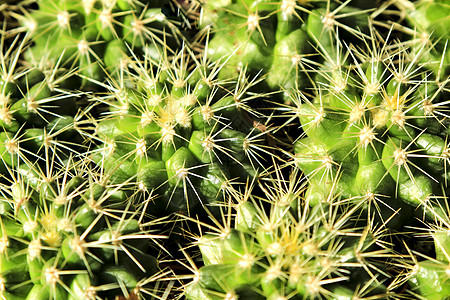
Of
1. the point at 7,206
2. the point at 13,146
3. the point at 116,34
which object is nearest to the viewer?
the point at 7,206

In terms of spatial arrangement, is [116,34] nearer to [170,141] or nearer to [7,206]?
[170,141]

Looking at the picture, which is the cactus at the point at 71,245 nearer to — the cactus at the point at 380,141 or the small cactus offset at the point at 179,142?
the small cactus offset at the point at 179,142

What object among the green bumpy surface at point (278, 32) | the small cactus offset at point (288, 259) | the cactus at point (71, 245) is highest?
the green bumpy surface at point (278, 32)

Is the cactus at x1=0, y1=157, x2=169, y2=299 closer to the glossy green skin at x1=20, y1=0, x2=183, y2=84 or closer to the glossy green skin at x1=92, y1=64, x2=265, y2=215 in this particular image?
the glossy green skin at x1=92, y1=64, x2=265, y2=215

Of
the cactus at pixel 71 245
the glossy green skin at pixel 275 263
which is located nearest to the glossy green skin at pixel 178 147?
the cactus at pixel 71 245

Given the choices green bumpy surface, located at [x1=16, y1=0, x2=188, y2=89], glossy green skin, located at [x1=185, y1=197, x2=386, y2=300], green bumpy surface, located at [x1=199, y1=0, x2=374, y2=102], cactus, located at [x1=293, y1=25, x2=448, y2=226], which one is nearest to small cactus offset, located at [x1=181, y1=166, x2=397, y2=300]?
glossy green skin, located at [x1=185, y1=197, x2=386, y2=300]

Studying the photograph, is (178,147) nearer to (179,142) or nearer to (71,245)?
(179,142)

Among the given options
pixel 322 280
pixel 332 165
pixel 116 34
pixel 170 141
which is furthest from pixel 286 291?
pixel 116 34

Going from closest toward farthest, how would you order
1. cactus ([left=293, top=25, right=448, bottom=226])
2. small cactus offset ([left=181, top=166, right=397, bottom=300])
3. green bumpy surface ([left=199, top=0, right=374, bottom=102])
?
small cactus offset ([left=181, top=166, right=397, bottom=300]) < cactus ([left=293, top=25, right=448, bottom=226]) < green bumpy surface ([left=199, top=0, right=374, bottom=102])
